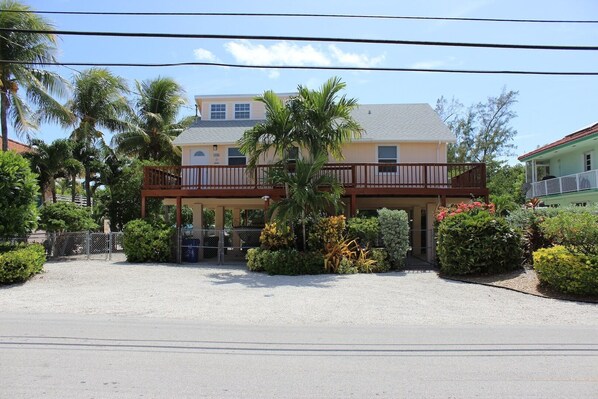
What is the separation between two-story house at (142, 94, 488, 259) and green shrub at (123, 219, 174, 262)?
1.60 m

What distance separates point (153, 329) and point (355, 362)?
11.5 ft

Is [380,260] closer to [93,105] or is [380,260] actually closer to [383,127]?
[383,127]

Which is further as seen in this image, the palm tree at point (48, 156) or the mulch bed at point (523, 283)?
the palm tree at point (48, 156)

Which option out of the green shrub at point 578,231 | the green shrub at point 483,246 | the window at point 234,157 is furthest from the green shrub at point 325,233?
the window at point 234,157

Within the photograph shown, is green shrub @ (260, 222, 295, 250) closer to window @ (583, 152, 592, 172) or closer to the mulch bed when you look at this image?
the mulch bed

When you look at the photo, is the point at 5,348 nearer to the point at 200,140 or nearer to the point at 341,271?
the point at 341,271

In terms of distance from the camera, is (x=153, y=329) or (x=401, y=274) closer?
(x=153, y=329)

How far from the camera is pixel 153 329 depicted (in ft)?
23.8

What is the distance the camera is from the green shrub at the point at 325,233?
593 inches

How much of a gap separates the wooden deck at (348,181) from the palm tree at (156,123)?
9.63 m

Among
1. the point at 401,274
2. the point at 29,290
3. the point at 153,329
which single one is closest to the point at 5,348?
the point at 153,329

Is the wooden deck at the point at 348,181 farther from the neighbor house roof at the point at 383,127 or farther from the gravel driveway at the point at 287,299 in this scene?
the gravel driveway at the point at 287,299

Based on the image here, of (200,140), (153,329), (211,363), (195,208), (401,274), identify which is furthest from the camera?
(195,208)

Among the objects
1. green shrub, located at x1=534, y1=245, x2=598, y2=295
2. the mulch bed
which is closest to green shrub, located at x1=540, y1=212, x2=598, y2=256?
green shrub, located at x1=534, y1=245, x2=598, y2=295
